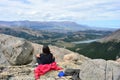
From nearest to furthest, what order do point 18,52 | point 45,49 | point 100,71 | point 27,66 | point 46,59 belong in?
point 100,71 → point 45,49 → point 46,59 → point 27,66 → point 18,52

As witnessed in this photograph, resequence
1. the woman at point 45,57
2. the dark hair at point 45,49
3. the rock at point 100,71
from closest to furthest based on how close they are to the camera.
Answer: the rock at point 100,71
the dark hair at point 45,49
the woman at point 45,57

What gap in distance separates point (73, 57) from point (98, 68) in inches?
587

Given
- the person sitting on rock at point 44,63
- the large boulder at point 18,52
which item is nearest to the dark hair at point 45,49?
the person sitting on rock at point 44,63

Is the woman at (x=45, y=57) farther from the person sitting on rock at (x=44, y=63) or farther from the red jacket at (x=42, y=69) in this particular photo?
the red jacket at (x=42, y=69)

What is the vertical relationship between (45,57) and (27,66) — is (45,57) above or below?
above

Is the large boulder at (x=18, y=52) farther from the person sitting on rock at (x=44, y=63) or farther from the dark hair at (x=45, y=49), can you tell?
the dark hair at (x=45, y=49)

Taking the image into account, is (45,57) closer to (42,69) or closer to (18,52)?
(42,69)

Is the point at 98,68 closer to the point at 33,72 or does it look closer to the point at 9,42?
the point at 33,72

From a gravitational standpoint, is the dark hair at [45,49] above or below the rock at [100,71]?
above

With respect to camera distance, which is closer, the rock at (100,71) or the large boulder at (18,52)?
the rock at (100,71)

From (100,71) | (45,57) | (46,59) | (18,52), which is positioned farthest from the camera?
(18,52)

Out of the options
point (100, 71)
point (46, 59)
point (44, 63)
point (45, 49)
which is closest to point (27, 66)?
point (44, 63)

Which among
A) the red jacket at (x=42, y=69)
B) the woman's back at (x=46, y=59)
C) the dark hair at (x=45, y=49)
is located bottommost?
the red jacket at (x=42, y=69)

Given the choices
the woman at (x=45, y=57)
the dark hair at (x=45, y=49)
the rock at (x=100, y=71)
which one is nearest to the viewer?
the rock at (x=100, y=71)
